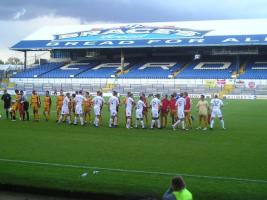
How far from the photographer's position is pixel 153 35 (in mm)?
62969

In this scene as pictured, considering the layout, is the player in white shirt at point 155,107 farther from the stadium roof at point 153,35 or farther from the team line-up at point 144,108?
the stadium roof at point 153,35

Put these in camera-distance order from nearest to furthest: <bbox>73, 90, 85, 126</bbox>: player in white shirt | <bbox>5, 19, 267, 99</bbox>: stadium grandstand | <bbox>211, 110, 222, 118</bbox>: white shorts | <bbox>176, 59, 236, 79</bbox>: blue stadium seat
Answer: <bbox>211, 110, 222, 118</bbox>: white shorts, <bbox>73, 90, 85, 126</bbox>: player in white shirt, <bbox>5, 19, 267, 99</bbox>: stadium grandstand, <bbox>176, 59, 236, 79</bbox>: blue stadium seat

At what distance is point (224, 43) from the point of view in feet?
184

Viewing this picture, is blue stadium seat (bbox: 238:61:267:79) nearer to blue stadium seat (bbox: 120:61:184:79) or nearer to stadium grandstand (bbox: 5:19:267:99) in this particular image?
stadium grandstand (bbox: 5:19:267:99)

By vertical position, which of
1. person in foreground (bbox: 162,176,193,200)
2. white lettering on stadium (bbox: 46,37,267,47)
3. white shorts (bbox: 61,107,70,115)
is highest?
white lettering on stadium (bbox: 46,37,267,47)

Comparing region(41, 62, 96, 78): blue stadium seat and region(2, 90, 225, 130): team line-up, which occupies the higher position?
region(41, 62, 96, 78): blue stadium seat

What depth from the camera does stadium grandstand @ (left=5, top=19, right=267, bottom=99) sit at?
183ft

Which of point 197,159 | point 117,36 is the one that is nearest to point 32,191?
point 197,159

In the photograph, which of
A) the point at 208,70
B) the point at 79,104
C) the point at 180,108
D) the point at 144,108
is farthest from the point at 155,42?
the point at 180,108

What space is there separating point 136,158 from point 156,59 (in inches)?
2094

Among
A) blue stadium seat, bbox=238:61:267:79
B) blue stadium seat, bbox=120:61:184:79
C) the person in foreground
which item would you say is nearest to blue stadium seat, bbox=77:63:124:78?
blue stadium seat, bbox=120:61:184:79

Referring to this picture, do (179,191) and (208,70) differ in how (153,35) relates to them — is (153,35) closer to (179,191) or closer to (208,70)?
(208,70)

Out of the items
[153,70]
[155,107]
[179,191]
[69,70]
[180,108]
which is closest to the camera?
[179,191]

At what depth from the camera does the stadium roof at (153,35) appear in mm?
57406
